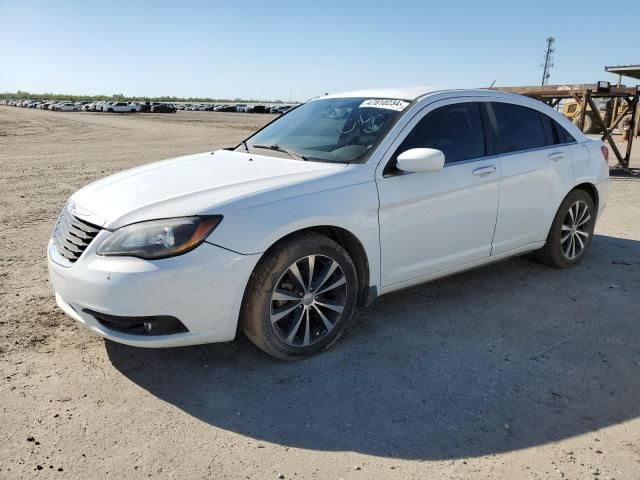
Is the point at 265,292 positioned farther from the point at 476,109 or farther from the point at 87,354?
the point at 476,109

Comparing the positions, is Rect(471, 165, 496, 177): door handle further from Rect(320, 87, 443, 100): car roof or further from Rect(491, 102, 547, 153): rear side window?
Rect(320, 87, 443, 100): car roof

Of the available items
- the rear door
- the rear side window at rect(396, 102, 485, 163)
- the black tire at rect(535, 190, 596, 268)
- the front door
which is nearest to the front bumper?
the front door

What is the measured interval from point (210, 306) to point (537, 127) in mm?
3418

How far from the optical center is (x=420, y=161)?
11.9 feet

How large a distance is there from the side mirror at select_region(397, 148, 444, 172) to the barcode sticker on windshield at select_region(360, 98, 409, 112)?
54 cm

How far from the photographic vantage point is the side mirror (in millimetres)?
3621

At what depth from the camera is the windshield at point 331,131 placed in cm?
389

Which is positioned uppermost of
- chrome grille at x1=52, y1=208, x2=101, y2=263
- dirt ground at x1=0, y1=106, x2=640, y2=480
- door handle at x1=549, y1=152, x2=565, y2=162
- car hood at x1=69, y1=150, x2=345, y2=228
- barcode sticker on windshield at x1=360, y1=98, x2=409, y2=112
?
barcode sticker on windshield at x1=360, y1=98, x2=409, y2=112

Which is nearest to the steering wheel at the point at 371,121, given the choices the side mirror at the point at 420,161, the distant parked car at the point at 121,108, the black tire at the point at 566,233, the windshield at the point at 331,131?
the windshield at the point at 331,131

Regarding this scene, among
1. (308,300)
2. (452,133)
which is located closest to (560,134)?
(452,133)

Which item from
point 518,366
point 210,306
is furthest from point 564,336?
point 210,306

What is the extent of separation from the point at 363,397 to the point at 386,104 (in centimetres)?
219

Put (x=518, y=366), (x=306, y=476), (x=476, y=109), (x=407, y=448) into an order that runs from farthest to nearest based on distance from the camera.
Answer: (x=476, y=109) < (x=518, y=366) < (x=407, y=448) < (x=306, y=476)

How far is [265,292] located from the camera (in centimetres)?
323
